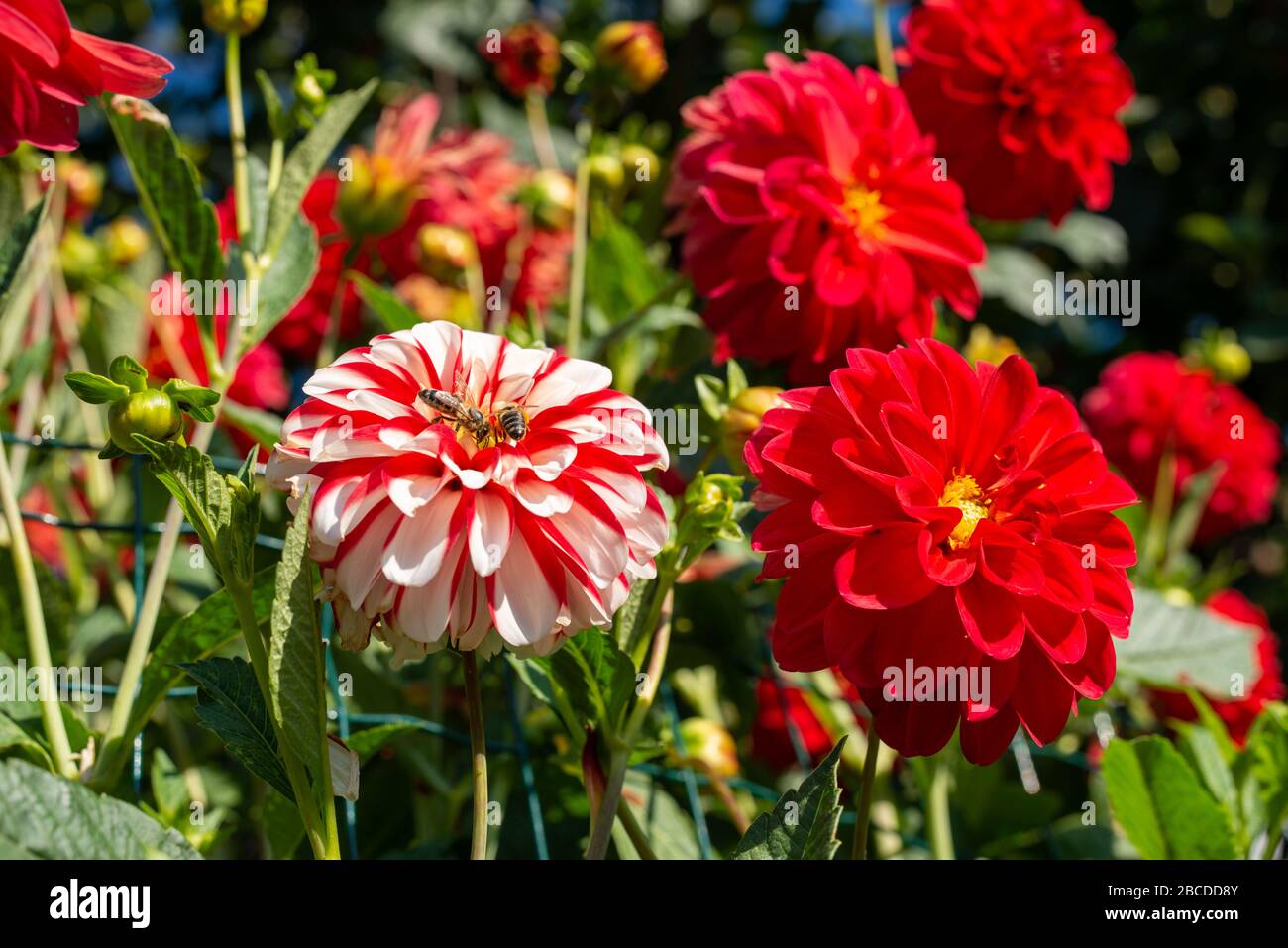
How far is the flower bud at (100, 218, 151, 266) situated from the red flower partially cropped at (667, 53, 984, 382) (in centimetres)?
88

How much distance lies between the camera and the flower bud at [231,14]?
2.99ft

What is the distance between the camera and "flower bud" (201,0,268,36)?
0.91 m

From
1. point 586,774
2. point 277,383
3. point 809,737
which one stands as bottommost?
point 809,737

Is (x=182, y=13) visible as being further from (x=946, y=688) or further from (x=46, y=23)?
(x=946, y=688)

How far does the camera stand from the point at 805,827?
601 millimetres

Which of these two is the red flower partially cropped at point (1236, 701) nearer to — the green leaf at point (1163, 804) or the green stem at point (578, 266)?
the green leaf at point (1163, 804)

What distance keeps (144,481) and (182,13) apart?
4.53 feet

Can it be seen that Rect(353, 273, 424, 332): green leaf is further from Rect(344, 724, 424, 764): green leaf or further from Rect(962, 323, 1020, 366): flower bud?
Rect(962, 323, 1020, 366): flower bud

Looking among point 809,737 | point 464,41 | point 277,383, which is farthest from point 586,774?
point 464,41

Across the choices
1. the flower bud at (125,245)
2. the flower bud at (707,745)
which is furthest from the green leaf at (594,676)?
the flower bud at (125,245)

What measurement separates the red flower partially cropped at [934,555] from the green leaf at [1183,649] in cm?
48

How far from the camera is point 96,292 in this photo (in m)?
1.42

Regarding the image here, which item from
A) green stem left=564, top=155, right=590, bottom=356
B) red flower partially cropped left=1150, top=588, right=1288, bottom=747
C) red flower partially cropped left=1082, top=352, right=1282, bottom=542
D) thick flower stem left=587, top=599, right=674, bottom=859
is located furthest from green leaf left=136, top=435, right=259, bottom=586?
red flower partially cropped left=1082, top=352, right=1282, bottom=542

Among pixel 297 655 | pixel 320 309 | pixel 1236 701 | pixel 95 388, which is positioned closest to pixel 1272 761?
pixel 1236 701
